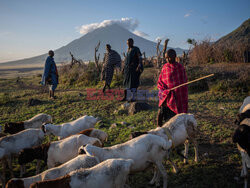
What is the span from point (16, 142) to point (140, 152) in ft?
10.7

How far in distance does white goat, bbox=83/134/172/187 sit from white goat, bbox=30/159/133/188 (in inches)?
18.2

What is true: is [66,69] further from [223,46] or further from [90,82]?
[223,46]

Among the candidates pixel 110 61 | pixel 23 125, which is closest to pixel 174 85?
pixel 23 125

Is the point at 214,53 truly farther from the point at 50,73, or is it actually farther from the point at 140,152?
the point at 140,152

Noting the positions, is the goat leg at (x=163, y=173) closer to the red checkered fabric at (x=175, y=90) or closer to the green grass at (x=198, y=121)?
the green grass at (x=198, y=121)

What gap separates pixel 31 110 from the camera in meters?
9.64

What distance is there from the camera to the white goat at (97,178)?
274cm

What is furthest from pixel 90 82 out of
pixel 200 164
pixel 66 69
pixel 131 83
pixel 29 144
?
pixel 200 164

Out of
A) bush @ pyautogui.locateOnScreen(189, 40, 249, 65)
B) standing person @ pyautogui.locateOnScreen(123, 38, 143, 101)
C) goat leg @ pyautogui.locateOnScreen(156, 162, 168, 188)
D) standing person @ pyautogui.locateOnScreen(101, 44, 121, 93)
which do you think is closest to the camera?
goat leg @ pyautogui.locateOnScreen(156, 162, 168, 188)

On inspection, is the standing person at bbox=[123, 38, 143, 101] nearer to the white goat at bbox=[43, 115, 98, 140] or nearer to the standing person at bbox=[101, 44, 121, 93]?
the standing person at bbox=[101, 44, 121, 93]

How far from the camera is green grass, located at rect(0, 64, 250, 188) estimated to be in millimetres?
3846

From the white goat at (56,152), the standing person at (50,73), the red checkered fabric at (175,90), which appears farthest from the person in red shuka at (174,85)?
the standing person at (50,73)

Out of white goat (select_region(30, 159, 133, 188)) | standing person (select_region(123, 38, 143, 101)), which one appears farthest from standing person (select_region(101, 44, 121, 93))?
white goat (select_region(30, 159, 133, 188))

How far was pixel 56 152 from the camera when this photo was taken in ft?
13.5
